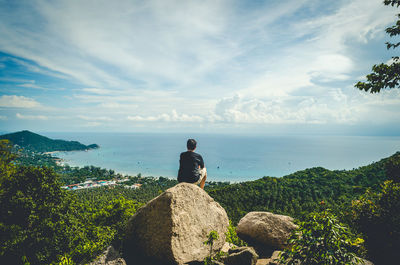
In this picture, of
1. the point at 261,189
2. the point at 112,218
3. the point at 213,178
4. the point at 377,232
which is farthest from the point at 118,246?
the point at 213,178

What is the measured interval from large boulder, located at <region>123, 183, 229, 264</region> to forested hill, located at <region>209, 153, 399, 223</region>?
3145 cm

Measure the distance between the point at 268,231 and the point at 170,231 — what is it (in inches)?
191

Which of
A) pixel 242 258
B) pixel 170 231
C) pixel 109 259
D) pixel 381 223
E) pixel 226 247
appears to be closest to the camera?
pixel 109 259

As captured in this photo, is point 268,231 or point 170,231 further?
point 268,231

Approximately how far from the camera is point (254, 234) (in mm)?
8055

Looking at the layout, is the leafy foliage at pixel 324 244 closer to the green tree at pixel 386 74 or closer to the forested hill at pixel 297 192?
the green tree at pixel 386 74

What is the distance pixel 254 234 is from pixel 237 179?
106611 mm

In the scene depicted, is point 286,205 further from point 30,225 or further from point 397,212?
point 30,225

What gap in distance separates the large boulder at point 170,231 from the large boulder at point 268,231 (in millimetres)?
2651

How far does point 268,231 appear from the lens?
783 centimetres

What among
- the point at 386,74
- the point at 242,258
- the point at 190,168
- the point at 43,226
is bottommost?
the point at 242,258

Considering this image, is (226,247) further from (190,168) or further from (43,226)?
(43,226)

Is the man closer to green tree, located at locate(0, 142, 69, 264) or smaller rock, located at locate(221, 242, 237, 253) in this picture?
smaller rock, located at locate(221, 242, 237, 253)

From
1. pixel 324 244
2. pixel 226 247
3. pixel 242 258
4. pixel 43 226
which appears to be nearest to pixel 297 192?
pixel 226 247
